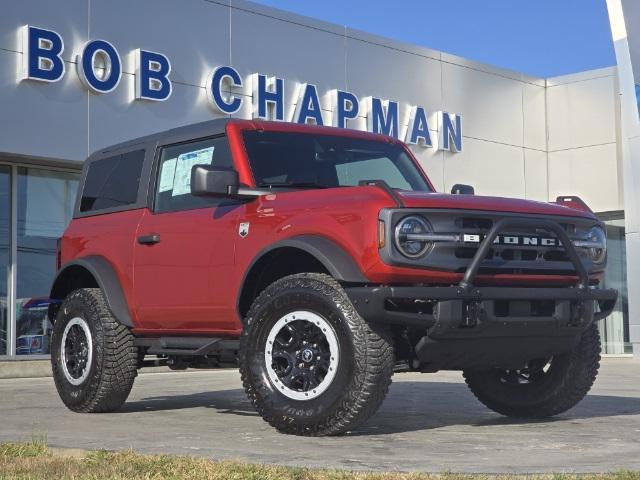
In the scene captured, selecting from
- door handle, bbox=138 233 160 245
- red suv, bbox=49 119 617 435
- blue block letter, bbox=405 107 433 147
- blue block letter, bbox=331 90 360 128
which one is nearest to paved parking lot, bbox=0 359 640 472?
red suv, bbox=49 119 617 435

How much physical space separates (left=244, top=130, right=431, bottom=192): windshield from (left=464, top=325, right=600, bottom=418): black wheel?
1.49m

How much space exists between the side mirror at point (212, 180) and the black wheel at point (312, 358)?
712mm

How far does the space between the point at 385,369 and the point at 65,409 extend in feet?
12.3

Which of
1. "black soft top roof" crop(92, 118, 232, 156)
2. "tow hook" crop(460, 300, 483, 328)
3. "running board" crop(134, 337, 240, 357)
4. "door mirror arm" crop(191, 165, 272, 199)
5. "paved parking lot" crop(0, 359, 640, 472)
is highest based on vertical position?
"black soft top roof" crop(92, 118, 232, 156)

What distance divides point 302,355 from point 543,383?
81.1 inches

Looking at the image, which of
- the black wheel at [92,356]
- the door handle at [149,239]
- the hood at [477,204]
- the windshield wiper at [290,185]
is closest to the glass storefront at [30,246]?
the black wheel at [92,356]

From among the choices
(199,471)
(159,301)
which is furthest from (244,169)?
(199,471)

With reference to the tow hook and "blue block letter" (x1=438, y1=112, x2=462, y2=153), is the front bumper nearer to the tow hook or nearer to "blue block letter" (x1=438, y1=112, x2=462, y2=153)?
the tow hook

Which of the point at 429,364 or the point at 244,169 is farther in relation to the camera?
the point at 244,169

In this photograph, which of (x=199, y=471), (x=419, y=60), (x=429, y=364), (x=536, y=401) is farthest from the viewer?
(x=419, y=60)

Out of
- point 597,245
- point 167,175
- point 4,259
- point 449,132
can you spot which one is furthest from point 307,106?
point 597,245

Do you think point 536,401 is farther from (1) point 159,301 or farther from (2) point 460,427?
(1) point 159,301

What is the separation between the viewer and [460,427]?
276 inches

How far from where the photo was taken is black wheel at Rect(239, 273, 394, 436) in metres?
6.05
